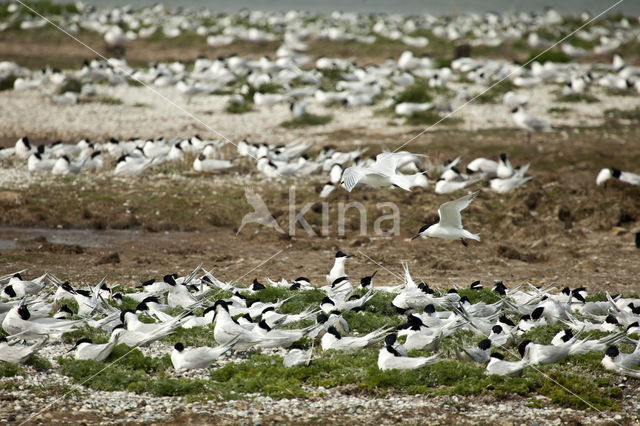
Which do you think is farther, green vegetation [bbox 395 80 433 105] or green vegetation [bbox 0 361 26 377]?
green vegetation [bbox 395 80 433 105]

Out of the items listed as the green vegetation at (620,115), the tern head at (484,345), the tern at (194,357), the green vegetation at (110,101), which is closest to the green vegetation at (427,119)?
the green vegetation at (620,115)

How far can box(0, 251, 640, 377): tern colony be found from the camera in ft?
24.6

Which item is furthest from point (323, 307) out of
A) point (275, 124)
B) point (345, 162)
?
point (275, 124)

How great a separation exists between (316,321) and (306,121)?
434 inches

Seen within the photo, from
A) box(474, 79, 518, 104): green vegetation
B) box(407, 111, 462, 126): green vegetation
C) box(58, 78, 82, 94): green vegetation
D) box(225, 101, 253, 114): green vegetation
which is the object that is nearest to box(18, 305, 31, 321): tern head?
box(407, 111, 462, 126): green vegetation

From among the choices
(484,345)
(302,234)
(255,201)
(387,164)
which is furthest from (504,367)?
(255,201)

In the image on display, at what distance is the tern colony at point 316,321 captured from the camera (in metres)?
7.50

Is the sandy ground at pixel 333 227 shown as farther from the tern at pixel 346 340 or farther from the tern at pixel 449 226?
the tern at pixel 346 340

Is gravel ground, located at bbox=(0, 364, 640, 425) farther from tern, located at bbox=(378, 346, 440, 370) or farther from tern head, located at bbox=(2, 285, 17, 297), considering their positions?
tern head, located at bbox=(2, 285, 17, 297)

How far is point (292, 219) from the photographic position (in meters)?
13.1

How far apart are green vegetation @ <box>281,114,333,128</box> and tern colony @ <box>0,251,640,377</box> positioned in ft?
30.2

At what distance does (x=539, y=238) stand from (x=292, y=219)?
4.23 m

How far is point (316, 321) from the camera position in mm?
8570

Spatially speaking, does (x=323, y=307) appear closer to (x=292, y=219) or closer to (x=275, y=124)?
(x=292, y=219)
